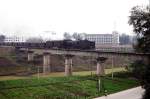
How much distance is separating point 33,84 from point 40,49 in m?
47.5

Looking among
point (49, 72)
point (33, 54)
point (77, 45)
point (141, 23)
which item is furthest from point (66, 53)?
point (141, 23)

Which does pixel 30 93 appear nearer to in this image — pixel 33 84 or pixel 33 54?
pixel 33 84

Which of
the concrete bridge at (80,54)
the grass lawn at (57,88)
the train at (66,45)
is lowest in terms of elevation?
the grass lawn at (57,88)

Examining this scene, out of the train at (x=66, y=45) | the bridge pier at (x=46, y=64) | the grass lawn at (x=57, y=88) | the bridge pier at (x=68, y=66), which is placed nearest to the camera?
the grass lawn at (x=57, y=88)

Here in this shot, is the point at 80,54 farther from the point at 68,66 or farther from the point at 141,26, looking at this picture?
the point at 141,26

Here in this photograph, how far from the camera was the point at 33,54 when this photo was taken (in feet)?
389

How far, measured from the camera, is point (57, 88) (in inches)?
2381

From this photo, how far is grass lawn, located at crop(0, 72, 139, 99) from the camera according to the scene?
2073 inches

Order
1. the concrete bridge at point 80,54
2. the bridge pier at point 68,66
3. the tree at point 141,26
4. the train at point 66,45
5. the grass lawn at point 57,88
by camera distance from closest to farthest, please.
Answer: the tree at point 141,26, the grass lawn at point 57,88, the concrete bridge at point 80,54, the bridge pier at point 68,66, the train at point 66,45

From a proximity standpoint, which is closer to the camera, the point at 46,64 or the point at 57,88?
the point at 57,88

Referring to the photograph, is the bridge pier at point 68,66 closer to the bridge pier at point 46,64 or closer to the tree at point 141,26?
the bridge pier at point 46,64

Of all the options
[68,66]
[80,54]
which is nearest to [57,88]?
[80,54]

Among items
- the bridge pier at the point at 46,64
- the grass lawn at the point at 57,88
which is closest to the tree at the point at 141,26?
the grass lawn at the point at 57,88

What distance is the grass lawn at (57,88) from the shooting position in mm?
52656
